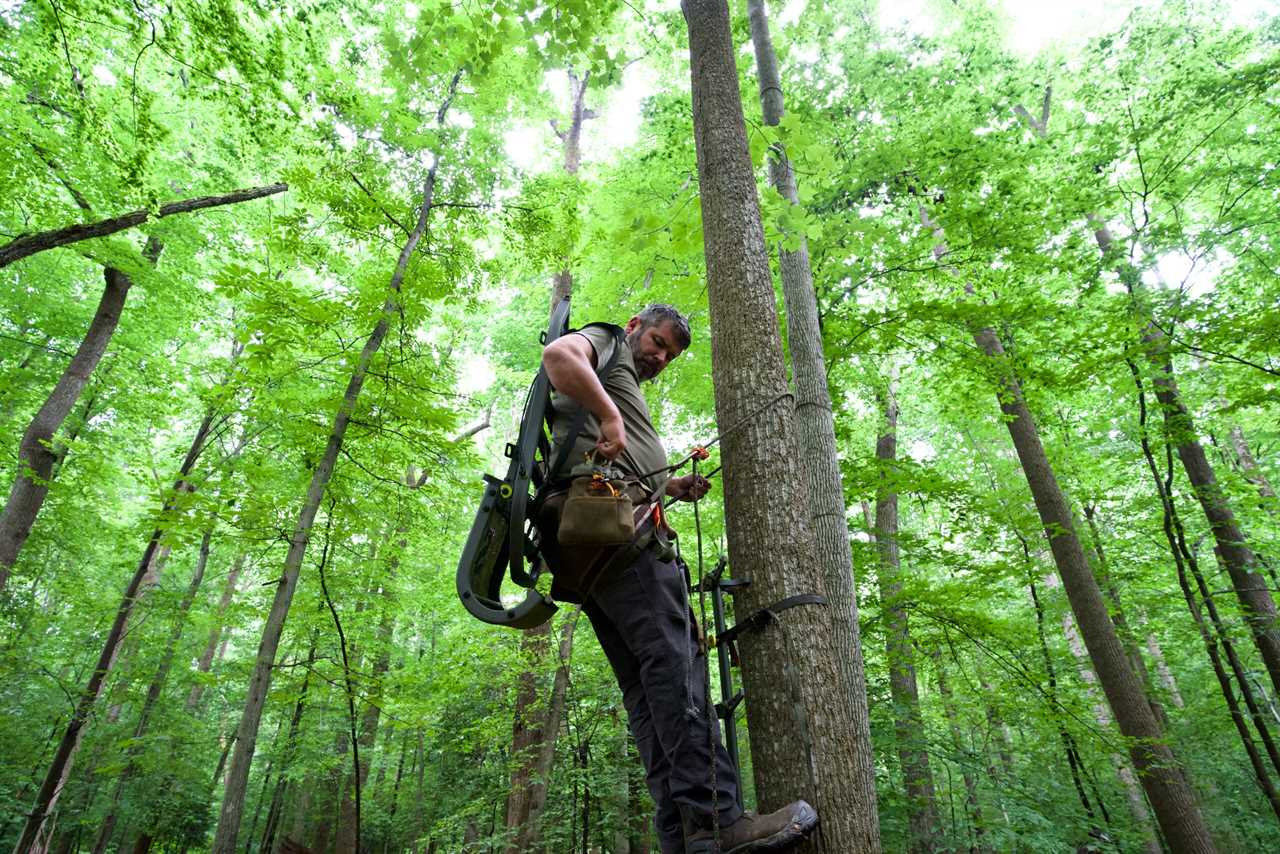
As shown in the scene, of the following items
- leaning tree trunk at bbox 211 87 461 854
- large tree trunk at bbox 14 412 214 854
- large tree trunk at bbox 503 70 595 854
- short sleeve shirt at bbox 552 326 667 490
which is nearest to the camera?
short sleeve shirt at bbox 552 326 667 490

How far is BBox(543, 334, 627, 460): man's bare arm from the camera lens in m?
2.18

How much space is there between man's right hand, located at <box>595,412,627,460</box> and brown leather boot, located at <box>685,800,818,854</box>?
125 centimetres

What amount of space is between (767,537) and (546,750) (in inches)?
252

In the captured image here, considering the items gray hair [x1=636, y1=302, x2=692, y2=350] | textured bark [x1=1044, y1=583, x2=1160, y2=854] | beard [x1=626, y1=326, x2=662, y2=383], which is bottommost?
textured bark [x1=1044, y1=583, x2=1160, y2=854]

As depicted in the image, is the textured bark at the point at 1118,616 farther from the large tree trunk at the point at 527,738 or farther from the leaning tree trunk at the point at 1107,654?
the large tree trunk at the point at 527,738

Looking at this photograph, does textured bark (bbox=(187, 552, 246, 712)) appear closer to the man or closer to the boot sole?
the man

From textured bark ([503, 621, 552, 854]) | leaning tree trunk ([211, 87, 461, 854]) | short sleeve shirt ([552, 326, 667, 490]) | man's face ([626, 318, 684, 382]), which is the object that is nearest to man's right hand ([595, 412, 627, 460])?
short sleeve shirt ([552, 326, 667, 490])

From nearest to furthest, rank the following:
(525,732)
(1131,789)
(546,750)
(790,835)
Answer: (790,835) → (546,750) → (525,732) → (1131,789)

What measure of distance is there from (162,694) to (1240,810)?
Result: 22.8 metres

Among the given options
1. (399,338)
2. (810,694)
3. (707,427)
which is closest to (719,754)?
(810,694)

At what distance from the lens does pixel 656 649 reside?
2.12 m

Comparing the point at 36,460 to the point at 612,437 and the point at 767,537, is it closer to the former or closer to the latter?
the point at 612,437

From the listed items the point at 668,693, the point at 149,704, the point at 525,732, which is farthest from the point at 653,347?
the point at 149,704

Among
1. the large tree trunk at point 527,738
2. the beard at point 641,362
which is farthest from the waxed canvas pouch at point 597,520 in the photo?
the large tree trunk at point 527,738
